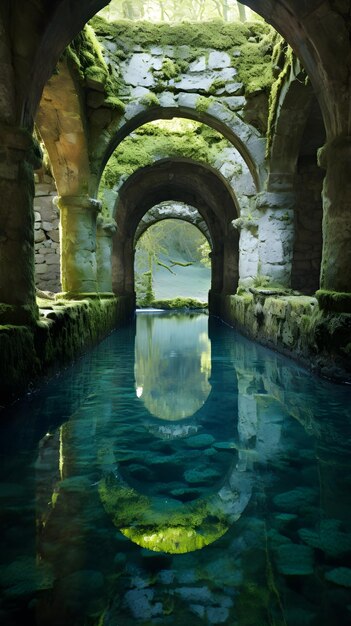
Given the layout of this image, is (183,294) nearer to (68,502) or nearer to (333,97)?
(333,97)

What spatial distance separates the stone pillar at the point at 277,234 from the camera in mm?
8875

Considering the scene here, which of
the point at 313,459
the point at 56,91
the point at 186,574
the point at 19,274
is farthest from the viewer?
the point at 56,91

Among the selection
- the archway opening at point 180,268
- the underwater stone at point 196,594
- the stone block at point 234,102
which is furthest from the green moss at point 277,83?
the archway opening at point 180,268

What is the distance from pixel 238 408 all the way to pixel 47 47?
3630 millimetres

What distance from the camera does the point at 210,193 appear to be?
15938mm

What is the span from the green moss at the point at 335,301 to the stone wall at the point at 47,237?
813 centimetres

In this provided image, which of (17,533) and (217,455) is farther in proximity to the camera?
(217,455)

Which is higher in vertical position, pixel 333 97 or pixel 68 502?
pixel 333 97

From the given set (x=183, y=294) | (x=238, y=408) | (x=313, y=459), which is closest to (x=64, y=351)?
(x=238, y=408)

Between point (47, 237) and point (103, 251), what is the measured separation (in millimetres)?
1830

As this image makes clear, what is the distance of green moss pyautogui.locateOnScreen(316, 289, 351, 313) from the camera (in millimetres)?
4820

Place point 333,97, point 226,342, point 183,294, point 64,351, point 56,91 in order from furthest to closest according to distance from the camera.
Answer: point 183,294 → point 226,342 → point 56,91 → point 64,351 → point 333,97

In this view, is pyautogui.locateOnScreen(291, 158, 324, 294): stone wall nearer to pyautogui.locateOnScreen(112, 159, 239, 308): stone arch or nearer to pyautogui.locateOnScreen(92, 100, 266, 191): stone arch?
pyautogui.locateOnScreen(92, 100, 266, 191): stone arch

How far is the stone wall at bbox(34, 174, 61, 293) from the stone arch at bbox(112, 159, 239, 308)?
262 centimetres
